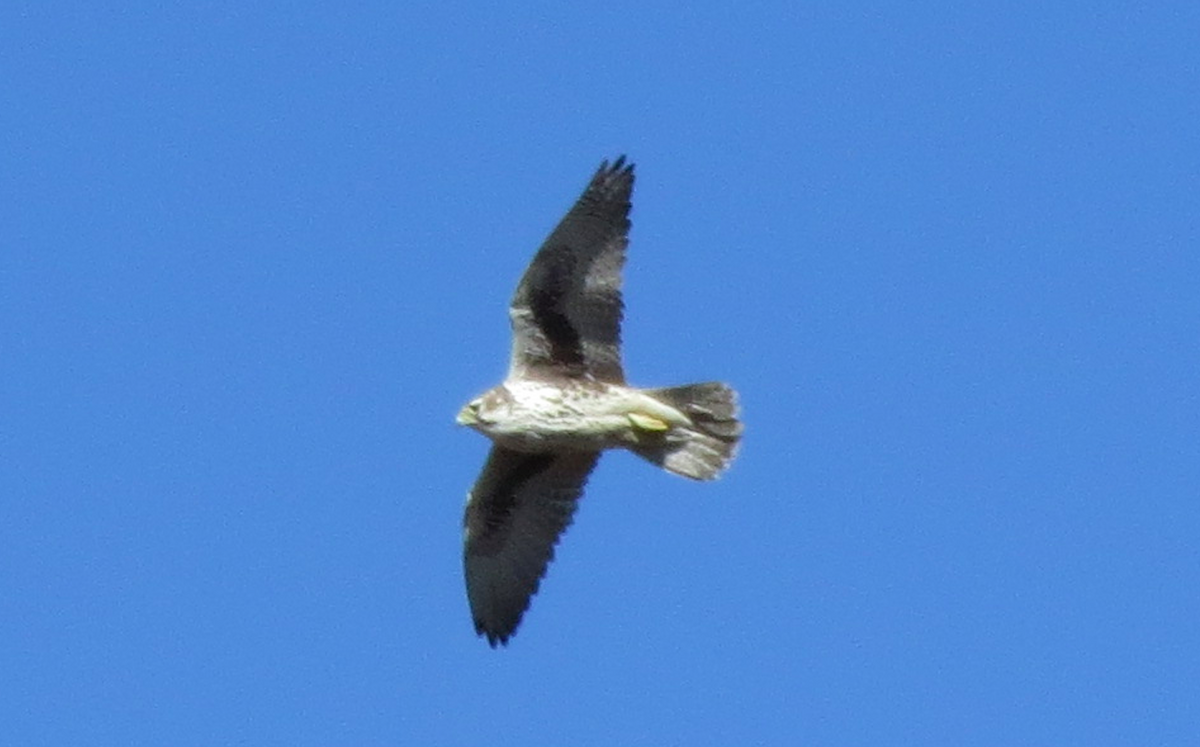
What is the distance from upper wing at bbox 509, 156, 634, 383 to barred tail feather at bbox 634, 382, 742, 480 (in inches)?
16.9

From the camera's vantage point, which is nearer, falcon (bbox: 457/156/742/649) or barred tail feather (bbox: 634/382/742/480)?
falcon (bbox: 457/156/742/649)

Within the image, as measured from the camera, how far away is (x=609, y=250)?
13234mm

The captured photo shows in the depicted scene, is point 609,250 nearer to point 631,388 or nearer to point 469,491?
point 631,388

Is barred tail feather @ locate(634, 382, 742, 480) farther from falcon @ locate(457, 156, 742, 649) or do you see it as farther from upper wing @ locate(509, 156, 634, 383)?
upper wing @ locate(509, 156, 634, 383)

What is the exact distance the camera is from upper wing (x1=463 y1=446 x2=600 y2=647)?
46.1 ft

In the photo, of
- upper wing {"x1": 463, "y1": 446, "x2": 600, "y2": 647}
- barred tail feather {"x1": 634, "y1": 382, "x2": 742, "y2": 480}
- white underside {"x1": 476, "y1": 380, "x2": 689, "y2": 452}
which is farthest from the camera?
upper wing {"x1": 463, "y1": 446, "x2": 600, "y2": 647}

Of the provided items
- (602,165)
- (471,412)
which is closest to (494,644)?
(471,412)

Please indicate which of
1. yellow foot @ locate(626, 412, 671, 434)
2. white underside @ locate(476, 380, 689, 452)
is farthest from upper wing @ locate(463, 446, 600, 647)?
yellow foot @ locate(626, 412, 671, 434)

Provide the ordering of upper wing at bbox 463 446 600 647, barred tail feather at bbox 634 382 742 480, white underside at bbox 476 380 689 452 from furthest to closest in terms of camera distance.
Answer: upper wing at bbox 463 446 600 647 → barred tail feather at bbox 634 382 742 480 → white underside at bbox 476 380 689 452

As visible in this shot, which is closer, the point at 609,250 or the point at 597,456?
the point at 609,250

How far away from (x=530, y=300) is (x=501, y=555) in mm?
1678

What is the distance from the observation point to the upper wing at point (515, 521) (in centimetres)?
1405

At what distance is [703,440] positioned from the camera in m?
13.5

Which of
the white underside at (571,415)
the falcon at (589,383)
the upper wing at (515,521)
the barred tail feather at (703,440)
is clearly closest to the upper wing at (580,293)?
the falcon at (589,383)
